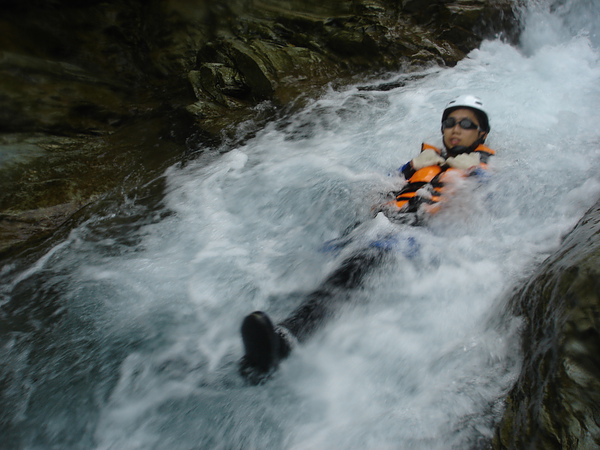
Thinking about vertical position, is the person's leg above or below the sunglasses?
below

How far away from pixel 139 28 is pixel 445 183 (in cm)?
885

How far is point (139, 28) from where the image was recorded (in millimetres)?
9133

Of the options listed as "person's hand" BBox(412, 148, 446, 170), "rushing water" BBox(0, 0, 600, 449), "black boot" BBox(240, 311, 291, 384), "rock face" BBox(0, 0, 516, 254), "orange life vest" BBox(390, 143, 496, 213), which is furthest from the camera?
"rock face" BBox(0, 0, 516, 254)

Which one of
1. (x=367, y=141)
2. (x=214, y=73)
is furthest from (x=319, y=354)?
(x=214, y=73)

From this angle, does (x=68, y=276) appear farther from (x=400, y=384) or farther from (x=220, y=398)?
(x=400, y=384)

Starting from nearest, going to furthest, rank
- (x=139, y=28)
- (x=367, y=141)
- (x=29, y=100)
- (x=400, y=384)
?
(x=400, y=384)
(x=367, y=141)
(x=29, y=100)
(x=139, y=28)

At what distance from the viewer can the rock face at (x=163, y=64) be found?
6.05m

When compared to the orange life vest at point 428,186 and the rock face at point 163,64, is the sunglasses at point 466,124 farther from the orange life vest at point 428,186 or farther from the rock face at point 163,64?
the rock face at point 163,64

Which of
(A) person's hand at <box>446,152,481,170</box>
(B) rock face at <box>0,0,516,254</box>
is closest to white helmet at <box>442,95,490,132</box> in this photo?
(A) person's hand at <box>446,152,481,170</box>

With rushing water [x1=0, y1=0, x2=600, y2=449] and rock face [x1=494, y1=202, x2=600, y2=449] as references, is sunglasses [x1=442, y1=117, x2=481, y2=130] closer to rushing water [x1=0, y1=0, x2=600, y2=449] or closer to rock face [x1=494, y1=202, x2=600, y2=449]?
rushing water [x1=0, y1=0, x2=600, y2=449]

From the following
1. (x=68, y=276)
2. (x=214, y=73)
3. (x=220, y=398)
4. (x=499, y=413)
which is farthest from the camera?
(x=214, y=73)

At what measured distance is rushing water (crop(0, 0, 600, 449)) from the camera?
2162 mm

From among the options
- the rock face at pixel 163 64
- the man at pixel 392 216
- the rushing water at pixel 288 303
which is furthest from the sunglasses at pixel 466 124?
the rock face at pixel 163 64

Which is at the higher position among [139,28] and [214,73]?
[139,28]
